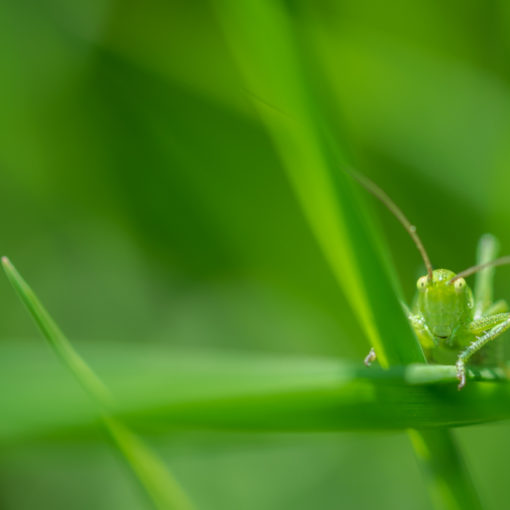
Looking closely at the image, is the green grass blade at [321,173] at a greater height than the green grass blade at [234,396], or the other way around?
the green grass blade at [321,173]

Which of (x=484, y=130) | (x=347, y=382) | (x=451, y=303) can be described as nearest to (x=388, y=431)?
(x=347, y=382)

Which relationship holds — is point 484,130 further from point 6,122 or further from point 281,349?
point 6,122

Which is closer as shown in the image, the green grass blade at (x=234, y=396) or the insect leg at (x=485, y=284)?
the green grass blade at (x=234, y=396)

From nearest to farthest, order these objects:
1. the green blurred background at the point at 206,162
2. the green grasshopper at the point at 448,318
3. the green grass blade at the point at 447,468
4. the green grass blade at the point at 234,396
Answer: the green grass blade at the point at 234,396 < the green grass blade at the point at 447,468 < the green grasshopper at the point at 448,318 < the green blurred background at the point at 206,162

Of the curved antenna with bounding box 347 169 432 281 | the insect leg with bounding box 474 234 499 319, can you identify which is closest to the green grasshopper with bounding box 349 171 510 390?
the curved antenna with bounding box 347 169 432 281

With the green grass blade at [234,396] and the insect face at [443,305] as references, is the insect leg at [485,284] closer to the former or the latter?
the insect face at [443,305]

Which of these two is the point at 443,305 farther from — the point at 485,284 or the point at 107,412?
the point at 107,412

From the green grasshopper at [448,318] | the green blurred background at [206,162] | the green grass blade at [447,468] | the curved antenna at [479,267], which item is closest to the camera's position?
the green grass blade at [447,468]

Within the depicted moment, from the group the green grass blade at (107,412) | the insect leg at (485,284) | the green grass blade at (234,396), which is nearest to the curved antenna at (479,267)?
the insect leg at (485,284)

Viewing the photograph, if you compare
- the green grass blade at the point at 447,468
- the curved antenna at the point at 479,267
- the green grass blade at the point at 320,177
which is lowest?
the green grass blade at the point at 447,468
